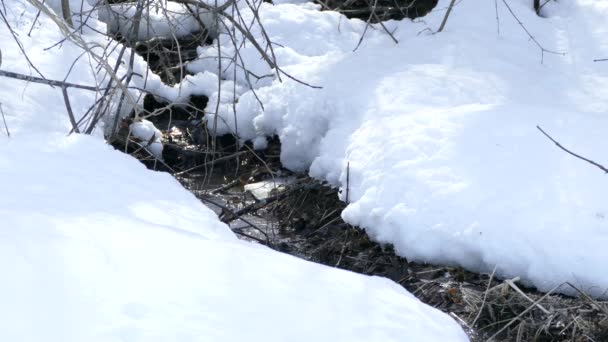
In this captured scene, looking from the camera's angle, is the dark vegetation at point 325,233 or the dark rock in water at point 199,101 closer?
the dark vegetation at point 325,233

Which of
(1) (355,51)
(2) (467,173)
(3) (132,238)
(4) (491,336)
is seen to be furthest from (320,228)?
(3) (132,238)

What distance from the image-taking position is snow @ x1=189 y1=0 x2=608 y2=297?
15.0ft

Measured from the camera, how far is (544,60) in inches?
264

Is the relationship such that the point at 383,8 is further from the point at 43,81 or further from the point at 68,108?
the point at 43,81

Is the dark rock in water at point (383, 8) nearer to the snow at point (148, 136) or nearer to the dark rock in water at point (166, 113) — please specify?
the dark rock in water at point (166, 113)

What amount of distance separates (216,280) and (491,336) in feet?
6.98

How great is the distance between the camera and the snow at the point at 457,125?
15.0ft

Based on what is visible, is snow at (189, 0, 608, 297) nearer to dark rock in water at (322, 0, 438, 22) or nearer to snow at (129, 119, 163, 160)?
dark rock in water at (322, 0, 438, 22)

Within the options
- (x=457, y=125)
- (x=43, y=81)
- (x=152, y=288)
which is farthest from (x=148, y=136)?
(x=152, y=288)

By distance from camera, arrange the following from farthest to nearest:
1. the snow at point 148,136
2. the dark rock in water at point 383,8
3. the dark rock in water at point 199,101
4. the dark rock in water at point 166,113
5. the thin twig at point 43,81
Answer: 1. the dark rock in water at point 383,8
2. the dark rock in water at point 199,101
3. the dark rock in water at point 166,113
4. the snow at point 148,136
5. the thin twig at point 43,81

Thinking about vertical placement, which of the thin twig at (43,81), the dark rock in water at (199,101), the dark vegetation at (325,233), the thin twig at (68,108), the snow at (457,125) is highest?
the thin twig at (43,81)

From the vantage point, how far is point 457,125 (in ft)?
17.5

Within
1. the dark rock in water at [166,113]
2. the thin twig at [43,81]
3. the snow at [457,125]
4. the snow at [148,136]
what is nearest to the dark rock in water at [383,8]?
the snow at [457,125]

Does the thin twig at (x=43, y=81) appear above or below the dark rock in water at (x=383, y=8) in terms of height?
above
